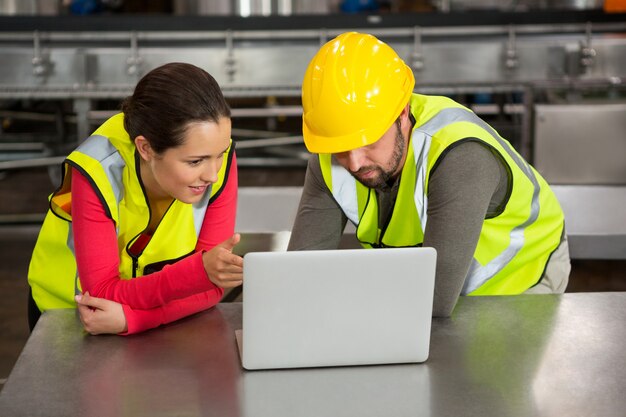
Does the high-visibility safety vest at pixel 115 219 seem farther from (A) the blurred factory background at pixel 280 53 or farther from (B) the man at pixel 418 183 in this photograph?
(A) the blurred factory background at pixel 280 53

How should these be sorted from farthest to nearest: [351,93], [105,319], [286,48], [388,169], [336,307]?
[286,48] < [388,169] < [351,93] < [105,319] < [336,307]

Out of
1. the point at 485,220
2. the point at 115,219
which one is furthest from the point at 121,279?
the point at 485,220

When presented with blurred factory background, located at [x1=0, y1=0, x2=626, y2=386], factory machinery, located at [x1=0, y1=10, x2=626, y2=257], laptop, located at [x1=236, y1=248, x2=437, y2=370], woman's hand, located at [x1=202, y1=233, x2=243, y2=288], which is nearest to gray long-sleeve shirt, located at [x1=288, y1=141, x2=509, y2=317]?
laptop, located at [x1=236, y1=248, x2=437, y2=370]

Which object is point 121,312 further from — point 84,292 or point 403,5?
point 403,5

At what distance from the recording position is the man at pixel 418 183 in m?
1.74

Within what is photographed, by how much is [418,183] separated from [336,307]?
1.67 feet

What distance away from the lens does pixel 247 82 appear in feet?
15.6

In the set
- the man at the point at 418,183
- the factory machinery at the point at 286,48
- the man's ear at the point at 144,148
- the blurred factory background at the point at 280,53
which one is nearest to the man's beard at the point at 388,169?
the man at the point at 418,183

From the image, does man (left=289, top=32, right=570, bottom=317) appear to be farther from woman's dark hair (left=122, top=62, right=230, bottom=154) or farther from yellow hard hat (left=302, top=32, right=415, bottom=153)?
woman's dark hair (left=122, top=62, right=230, bottom=154)

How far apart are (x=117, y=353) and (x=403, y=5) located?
6.55m

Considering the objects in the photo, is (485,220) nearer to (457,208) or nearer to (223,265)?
(457,208)

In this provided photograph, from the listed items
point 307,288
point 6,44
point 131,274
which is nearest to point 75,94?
point 6,44

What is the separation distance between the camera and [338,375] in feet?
4.83

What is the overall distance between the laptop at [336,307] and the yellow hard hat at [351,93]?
1.31ft
